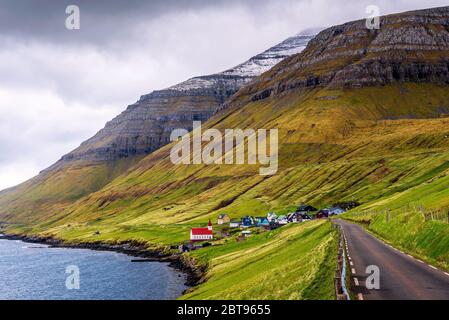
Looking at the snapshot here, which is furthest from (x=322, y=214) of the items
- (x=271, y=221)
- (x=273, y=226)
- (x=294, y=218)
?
(x=273, y=226)

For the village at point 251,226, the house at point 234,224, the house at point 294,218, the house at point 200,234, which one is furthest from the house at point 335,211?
the house at point 200,234

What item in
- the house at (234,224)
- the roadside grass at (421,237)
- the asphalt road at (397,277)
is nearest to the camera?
the asphalt road at (397,277)

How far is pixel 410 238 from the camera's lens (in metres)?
58.6

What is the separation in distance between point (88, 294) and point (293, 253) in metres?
54.3

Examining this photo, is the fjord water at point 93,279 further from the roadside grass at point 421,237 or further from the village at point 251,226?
the roadside grass at point 421,237

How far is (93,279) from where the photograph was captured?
12419 centimetres

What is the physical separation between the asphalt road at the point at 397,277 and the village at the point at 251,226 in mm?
Answer: 91095

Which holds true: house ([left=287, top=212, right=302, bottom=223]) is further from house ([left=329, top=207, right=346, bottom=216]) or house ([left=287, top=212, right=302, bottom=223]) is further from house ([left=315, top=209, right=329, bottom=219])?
house ([left=329, top=207, right=346, bottom=216])

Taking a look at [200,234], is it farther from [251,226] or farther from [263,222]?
[263,222]

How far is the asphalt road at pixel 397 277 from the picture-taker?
3028 centimetres

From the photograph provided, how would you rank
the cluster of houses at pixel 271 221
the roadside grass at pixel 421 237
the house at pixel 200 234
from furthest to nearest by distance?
the cluster of houses at pixel 271 221
the house at pixel 200 234
the roadside grass at pixel 421 237

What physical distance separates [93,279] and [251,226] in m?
72.6
